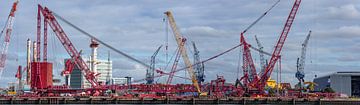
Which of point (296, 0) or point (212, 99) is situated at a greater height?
point (296, 0)

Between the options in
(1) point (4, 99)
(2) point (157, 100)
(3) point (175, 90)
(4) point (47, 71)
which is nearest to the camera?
(1) point (4, 99)

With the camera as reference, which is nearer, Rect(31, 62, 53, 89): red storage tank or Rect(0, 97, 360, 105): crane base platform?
Rect(0, 97, 360, 105): crane base platform

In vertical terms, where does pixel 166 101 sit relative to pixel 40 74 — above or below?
below

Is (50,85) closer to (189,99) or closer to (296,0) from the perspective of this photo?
(189,99)

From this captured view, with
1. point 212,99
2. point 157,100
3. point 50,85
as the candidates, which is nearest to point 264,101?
point 212,99

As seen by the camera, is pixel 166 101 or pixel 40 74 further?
pixel 40 74

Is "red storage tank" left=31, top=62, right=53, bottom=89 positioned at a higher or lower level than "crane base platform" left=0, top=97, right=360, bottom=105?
higher

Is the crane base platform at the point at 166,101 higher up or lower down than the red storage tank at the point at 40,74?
lower down

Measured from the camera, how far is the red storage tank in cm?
16212

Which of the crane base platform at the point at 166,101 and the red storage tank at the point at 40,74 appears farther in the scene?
the red storage tank at the point at 40,74

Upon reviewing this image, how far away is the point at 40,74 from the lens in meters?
163

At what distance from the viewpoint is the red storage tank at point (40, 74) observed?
16212 cm

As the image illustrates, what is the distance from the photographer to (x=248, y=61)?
607 feet

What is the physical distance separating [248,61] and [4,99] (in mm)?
76828
